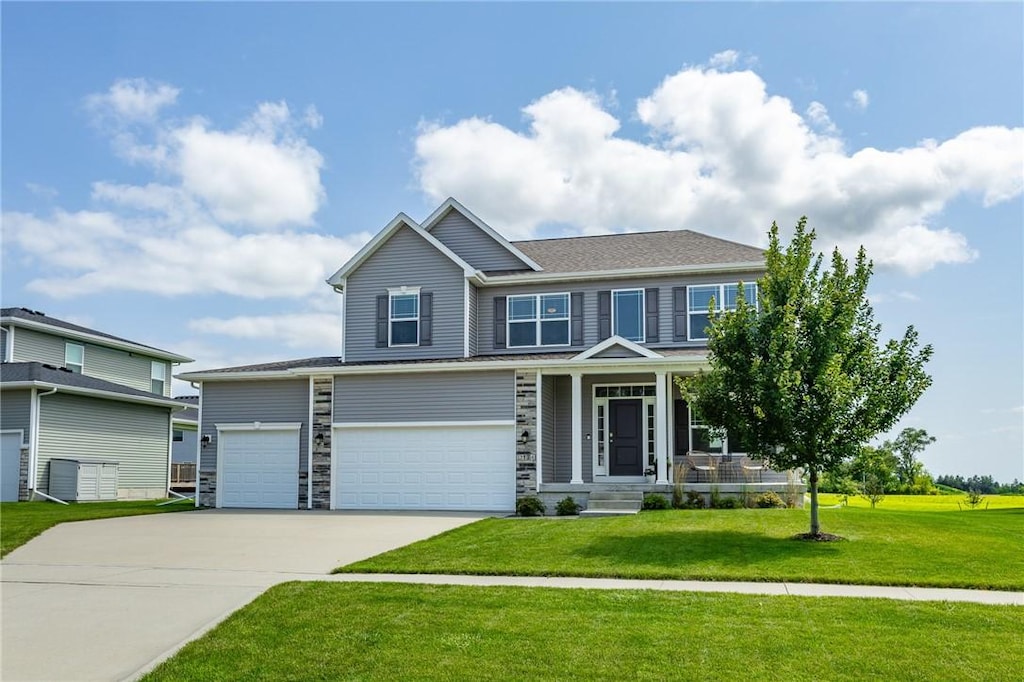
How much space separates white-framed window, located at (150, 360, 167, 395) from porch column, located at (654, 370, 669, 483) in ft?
75.0

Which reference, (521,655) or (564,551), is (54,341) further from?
(521,655)

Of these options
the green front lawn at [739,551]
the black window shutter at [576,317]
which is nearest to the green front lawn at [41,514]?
the green front lawn at [739,551]

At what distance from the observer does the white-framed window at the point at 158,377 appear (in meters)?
35.3

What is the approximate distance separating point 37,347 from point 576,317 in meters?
18.8

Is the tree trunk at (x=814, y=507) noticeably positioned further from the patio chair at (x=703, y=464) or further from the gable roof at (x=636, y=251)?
the gable roof at (x=636, y=251)

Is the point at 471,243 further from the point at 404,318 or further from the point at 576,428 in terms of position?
the point at 576,428

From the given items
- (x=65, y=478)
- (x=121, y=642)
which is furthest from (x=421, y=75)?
(x=65, y=478)

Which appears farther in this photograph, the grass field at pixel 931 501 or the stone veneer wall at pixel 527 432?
the grass field at pixel 931 501

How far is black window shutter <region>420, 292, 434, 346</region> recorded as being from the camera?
2350 cm

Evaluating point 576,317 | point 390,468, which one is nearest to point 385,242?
point 576,317

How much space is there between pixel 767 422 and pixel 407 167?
989 centimetres

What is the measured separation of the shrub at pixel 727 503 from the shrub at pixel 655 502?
1010 millimetres

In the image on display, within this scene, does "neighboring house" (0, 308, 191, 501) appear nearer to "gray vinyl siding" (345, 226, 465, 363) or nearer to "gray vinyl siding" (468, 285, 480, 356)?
"gray vinyl siding" (345, 226, 465, 363)

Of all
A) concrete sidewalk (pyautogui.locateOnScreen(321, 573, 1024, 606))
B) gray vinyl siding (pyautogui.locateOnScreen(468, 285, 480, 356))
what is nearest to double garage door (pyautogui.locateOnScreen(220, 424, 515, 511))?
gray vinyl siding (pyautogui.locateOnScreen(468, 285, 480, 356))
